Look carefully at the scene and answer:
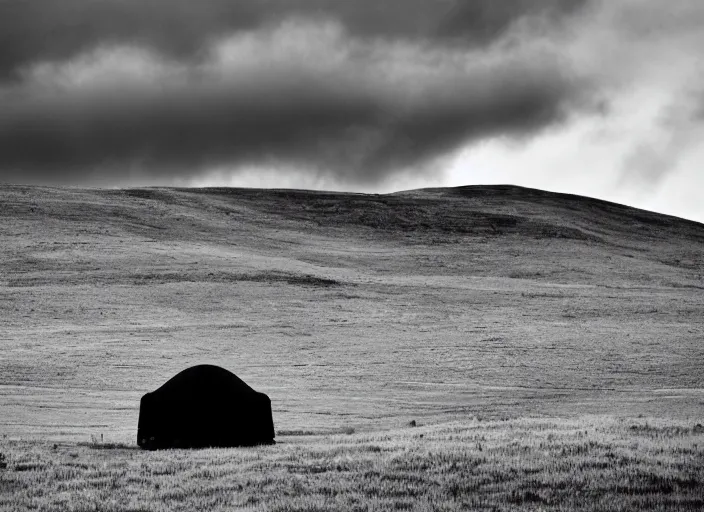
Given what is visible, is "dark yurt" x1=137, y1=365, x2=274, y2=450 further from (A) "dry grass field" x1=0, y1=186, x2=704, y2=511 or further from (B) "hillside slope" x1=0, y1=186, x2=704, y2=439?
(B) "hillside slope" x1=0, y1=186, x2=704, y2=439

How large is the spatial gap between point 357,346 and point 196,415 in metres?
22.0

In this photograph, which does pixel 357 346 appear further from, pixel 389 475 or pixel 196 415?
pixel 389 475

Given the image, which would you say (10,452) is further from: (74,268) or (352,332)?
(74,268)

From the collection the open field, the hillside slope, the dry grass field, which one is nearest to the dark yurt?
the dry grass field

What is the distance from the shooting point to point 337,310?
47.7 m

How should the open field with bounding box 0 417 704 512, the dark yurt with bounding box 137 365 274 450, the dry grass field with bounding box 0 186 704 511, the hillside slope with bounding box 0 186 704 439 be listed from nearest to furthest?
the open field with bounding box 0 417 704 512 < the dry grass field with bounding box 0 186 704 511 < the dark yurt with bounding box 137 365 274 450 < the hillside slope with bounding box 0 186 704 439

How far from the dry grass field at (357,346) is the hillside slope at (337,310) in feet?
0.74

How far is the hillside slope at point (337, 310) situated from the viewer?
2878 cm

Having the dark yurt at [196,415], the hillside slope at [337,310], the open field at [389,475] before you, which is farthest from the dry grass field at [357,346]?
the dark yurt at [196,415]

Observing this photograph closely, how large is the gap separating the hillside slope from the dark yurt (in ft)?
16.2

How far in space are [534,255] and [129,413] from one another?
2105 inches

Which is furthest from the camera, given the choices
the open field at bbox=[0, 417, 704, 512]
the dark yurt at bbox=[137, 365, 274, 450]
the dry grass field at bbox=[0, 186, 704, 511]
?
the dark yurt at bbox=[137, 365, 274, 450]

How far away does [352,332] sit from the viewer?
41.9 m

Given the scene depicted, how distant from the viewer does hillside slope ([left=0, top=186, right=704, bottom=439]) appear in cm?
2878
